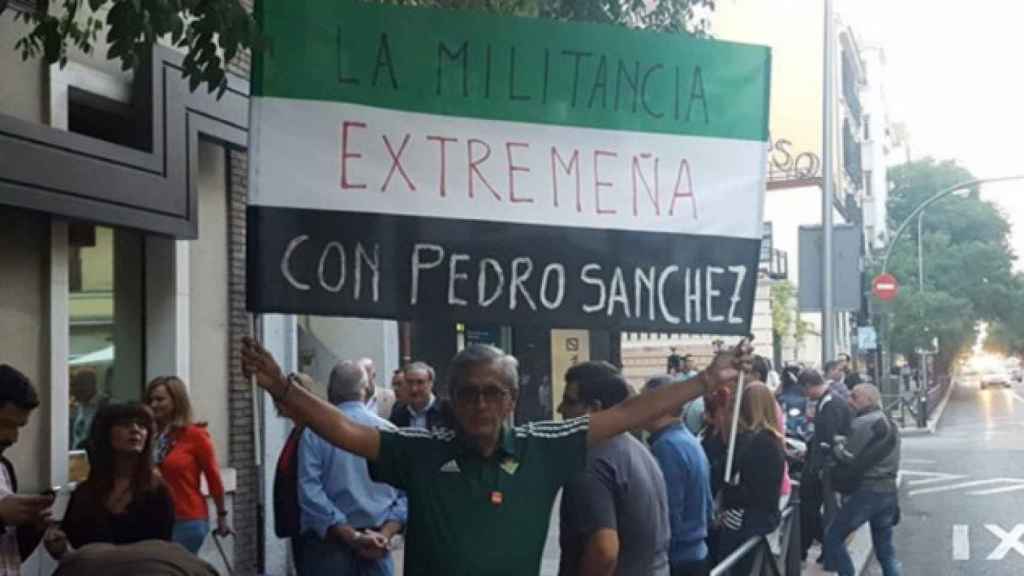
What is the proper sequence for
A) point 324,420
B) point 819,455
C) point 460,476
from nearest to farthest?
point 460,476 → point 324,420 → point 819,455

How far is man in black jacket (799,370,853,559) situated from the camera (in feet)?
36.3

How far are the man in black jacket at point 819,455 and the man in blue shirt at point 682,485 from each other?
489cm

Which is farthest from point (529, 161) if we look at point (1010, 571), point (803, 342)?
point (803, 342)

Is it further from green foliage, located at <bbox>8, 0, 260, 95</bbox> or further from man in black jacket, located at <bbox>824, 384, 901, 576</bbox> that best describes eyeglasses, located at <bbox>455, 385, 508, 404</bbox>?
man in black jacket, located at <bbox>824, 384, 901, 576</bbox>

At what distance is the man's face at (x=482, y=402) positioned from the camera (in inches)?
147

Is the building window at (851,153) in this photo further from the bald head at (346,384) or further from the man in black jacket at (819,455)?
the bald head at (346,384)

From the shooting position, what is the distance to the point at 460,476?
3682 mm

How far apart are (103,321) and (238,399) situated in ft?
4.77

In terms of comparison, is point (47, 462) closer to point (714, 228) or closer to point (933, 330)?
point (714, 228)

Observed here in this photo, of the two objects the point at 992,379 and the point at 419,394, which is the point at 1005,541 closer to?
the point at 419,394

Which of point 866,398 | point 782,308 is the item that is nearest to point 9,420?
point 866,398

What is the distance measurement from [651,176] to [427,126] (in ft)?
2.69

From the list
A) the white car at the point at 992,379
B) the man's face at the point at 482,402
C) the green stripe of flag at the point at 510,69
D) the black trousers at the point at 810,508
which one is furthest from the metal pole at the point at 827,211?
the white car at the point at 992,379

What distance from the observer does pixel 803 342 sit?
1503 inches
